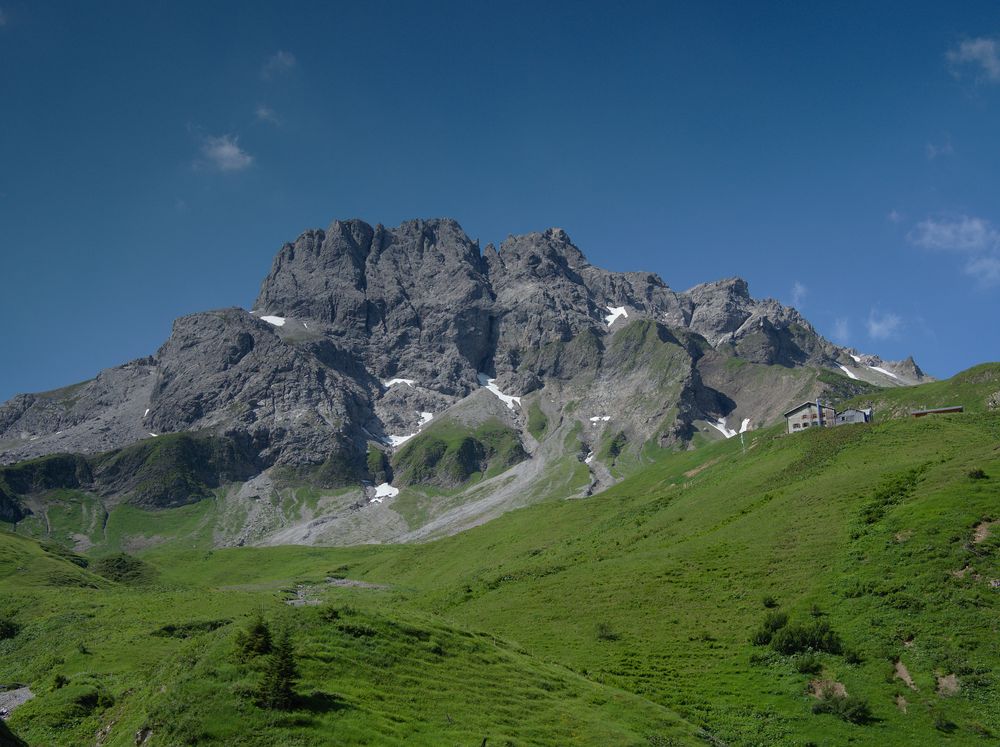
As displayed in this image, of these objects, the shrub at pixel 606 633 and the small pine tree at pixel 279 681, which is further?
the shrub at pixel 606 633

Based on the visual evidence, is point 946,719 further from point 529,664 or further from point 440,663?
point 440,663

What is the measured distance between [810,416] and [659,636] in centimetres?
8908

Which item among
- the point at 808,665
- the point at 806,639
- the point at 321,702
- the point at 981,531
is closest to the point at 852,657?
the point at 808,665

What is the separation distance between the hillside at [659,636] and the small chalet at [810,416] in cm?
3464

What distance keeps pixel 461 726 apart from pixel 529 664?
12075mm

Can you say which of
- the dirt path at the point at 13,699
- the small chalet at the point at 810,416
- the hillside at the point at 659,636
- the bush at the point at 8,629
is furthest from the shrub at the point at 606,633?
the small chalet at the point at 810,416

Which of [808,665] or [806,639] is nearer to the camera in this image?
[808,665]

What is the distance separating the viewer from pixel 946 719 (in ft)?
127

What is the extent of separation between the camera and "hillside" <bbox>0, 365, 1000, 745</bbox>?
32500 mm

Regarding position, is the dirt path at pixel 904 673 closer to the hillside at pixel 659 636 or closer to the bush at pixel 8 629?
the hillside at pixel 659 636

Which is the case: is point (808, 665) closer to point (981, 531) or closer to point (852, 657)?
point (852, 657)

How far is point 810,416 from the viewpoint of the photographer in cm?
12875

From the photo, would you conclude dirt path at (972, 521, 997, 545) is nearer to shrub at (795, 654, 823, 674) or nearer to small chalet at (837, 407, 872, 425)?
shrub at (795, 654, 823, 674)

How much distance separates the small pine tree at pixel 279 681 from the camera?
28.1 meters
